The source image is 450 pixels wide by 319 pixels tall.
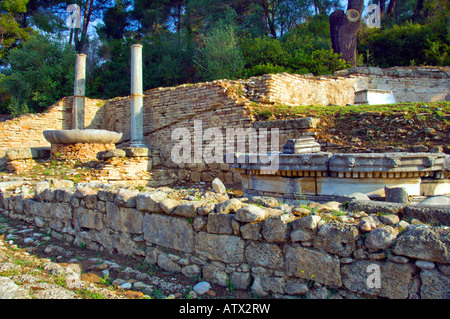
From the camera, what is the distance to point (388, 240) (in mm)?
2023

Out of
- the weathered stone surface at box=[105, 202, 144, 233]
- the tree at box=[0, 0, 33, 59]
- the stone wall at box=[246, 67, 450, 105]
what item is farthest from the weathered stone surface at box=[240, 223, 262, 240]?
the tree at box=[0, 0, 33, 59]

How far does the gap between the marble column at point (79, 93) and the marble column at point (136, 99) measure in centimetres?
266

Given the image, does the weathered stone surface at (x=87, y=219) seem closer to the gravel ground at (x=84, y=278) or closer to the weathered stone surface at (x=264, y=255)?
the gravel ground at (x=84, y=278)

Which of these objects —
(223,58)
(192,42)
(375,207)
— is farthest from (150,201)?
(192,42)

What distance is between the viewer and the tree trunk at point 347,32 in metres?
14.6

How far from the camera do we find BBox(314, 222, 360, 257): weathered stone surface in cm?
214

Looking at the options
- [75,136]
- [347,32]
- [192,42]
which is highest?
[192,42]

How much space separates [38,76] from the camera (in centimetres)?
1598

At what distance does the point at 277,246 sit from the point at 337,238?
0.47m

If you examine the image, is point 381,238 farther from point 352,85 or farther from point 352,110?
point 352,85

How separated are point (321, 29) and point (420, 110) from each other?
13162 mm

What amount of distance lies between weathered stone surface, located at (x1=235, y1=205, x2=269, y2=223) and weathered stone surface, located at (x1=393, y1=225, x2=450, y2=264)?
955 mm
